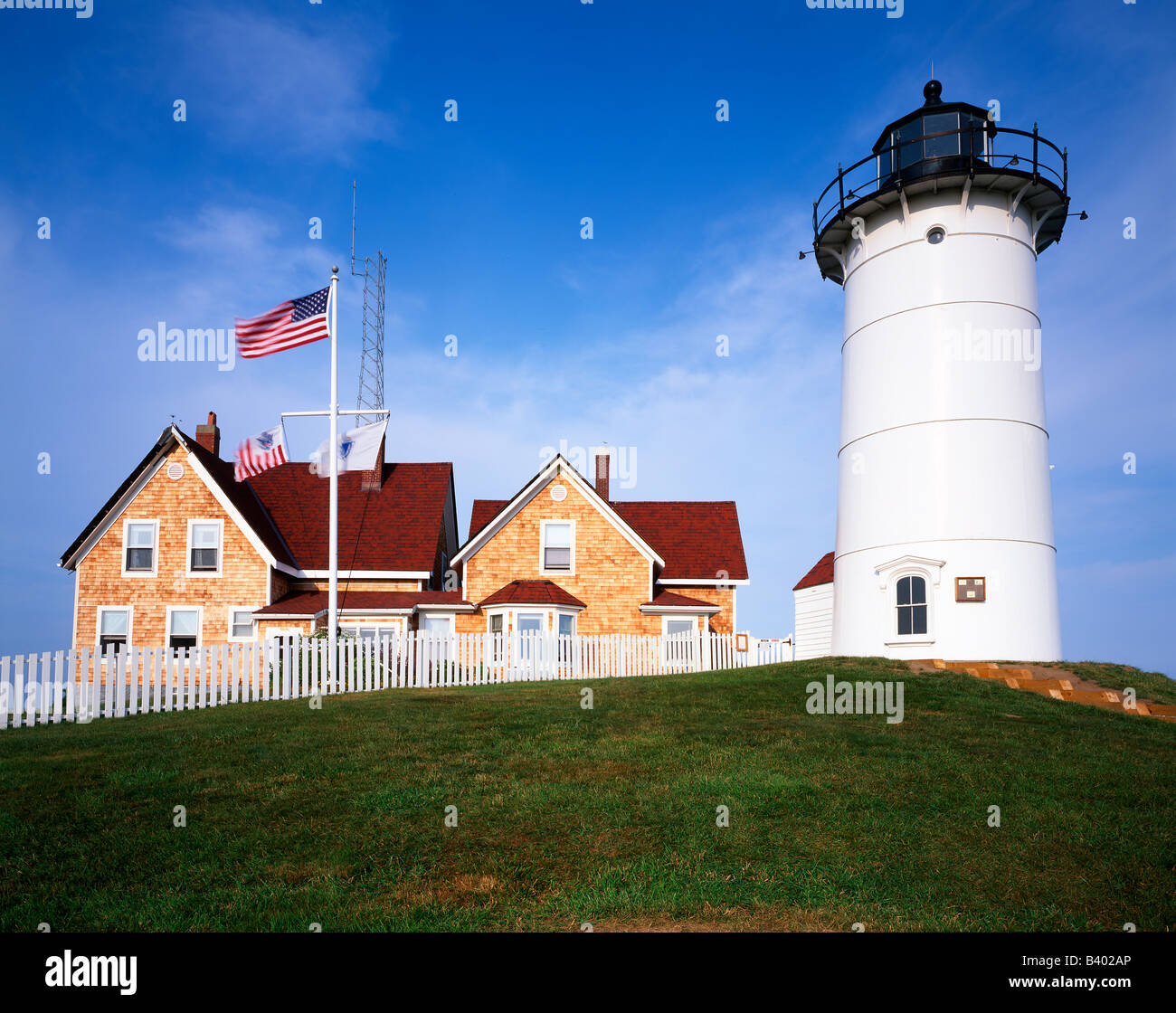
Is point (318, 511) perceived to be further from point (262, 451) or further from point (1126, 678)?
point (1126, 678)

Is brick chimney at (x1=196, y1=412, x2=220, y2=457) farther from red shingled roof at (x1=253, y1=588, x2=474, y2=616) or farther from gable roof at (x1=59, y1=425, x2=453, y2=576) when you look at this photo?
red shingled roof at (x1=253, y1=588, x2=474, y2=616)

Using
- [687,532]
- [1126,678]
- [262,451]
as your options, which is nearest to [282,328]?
[262,451]

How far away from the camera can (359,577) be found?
3086 cm

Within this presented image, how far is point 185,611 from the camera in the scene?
28.6 m

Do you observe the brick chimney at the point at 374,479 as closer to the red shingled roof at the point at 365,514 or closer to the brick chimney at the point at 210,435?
the red shingled roof at the point at 365,514

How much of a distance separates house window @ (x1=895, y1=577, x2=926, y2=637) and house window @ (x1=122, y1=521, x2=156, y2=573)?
2243 cm

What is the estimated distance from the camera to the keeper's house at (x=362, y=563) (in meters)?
28.5

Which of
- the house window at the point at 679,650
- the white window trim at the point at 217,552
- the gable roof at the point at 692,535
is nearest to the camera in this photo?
the house window at the point at 679,650

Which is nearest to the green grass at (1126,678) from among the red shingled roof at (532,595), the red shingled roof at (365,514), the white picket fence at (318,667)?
the white picket fence at (318,667)

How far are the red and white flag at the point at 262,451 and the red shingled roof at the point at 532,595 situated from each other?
8.44 meters

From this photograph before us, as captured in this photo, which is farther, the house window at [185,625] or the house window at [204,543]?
the house window at [204,543]

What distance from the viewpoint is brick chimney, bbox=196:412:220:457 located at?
1281 inches

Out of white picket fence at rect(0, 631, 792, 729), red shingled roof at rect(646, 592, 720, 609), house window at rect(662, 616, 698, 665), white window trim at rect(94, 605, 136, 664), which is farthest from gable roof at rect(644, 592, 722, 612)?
white window trim at rect(94, 605, 136, 664)
